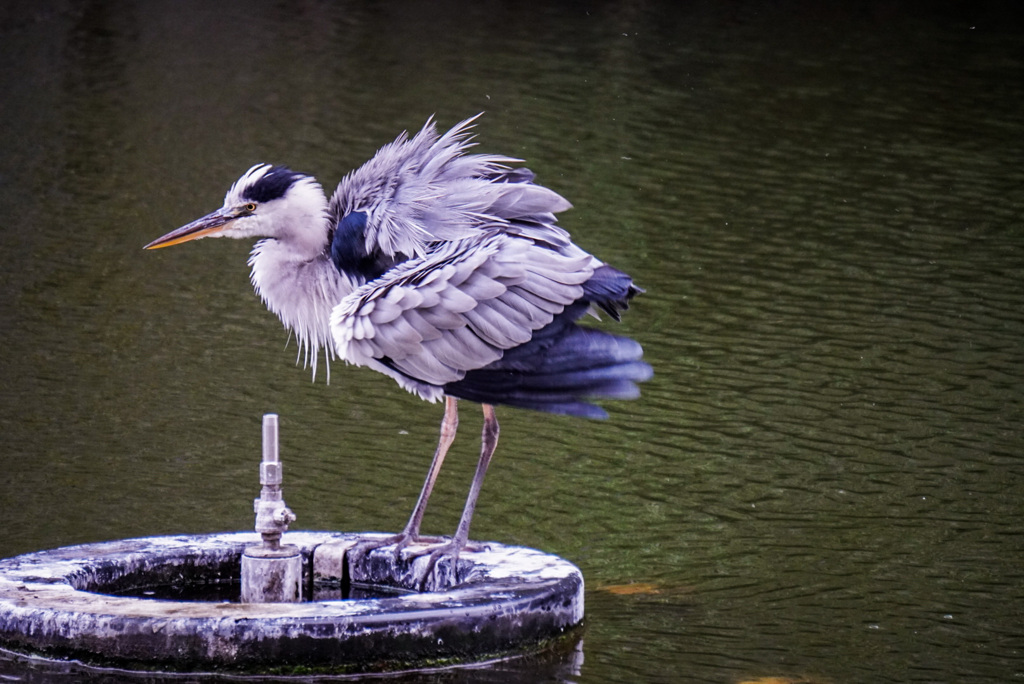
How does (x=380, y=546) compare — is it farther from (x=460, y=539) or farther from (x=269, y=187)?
(x=269, y=187)

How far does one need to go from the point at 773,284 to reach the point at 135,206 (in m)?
5.39

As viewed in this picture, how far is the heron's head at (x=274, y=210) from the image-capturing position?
21.4 feet

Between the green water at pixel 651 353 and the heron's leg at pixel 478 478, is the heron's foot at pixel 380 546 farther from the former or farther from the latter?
the green water at pixel 651 353

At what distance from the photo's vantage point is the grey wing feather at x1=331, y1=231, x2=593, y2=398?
605 centimetres

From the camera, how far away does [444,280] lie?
608 centimetres

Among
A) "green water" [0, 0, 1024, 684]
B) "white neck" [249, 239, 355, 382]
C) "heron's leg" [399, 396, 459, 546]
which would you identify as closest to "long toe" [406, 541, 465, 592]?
"heron's leg" [399, 396, 459, 546]

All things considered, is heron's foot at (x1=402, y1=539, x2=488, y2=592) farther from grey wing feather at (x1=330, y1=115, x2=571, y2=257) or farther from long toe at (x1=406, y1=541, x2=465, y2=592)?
grey wing feather at (x1=330, y1=115, x2=571, y2=257)

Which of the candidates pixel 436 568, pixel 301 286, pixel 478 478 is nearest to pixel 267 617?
pixel 436 568

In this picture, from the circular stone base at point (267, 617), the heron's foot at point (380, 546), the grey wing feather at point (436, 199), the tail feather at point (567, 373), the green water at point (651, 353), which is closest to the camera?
the circular stone base at point (267, 617)

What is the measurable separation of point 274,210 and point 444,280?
831 millimetres

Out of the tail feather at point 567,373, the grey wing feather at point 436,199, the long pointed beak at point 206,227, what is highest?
the grey wing feather at point 436,199

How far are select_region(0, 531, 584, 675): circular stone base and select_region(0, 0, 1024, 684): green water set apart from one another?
14 cm

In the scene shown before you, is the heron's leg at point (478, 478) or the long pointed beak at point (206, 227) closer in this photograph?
the heron's leg at point (478, 478)

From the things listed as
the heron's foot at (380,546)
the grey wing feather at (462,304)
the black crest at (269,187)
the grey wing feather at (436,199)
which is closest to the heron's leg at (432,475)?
the heron's foot at (380,546)
